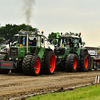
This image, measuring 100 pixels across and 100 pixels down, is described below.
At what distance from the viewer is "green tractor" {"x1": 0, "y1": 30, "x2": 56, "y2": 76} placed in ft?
47.2

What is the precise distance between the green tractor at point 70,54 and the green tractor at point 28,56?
2.86 meters

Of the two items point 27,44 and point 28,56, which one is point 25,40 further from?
point 28,56

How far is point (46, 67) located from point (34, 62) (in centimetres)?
189

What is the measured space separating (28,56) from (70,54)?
6081 mm

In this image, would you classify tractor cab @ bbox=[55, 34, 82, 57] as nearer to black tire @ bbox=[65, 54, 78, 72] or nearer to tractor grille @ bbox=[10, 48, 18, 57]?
black tire @ bbox=[65, 54, 78, 72]

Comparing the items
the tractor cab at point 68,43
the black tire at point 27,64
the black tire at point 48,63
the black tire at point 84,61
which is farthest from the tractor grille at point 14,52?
the black tire at point 84,61

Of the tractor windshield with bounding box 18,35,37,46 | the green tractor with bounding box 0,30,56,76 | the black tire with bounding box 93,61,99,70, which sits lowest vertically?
the black tire with bounding box 93,61,99,70

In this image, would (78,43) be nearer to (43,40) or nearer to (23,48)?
(43,40)

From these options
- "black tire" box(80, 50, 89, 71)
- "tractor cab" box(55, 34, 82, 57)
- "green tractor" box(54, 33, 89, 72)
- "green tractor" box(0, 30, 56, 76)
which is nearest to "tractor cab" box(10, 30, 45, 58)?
"green tractor" box(0, 30, 56, 76)

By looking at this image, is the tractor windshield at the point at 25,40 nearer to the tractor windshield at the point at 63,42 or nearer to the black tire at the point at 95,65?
the tractor windshield at the point at 63,42

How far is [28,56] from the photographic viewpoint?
571 inches

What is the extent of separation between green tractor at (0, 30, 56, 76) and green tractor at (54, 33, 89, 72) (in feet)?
9.39

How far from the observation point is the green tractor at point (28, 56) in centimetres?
1440

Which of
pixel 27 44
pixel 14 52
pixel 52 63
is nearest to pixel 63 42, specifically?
pixel 52 63
